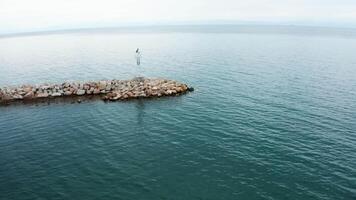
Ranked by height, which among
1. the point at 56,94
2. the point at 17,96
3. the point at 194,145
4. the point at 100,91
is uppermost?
the point at 100,91

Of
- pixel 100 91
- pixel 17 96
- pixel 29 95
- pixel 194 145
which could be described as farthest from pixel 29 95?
pixel 194 145

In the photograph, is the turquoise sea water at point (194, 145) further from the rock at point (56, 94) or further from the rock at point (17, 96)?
the rock at point (56, 94)

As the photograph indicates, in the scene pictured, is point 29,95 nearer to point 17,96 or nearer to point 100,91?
point 17,96

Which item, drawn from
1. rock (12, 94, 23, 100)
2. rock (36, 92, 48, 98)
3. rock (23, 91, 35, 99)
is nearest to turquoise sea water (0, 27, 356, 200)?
rock (12, 94, 23, 100)

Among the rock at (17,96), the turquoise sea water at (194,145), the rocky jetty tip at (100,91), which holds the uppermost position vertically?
the rocky jetty tip at (100,91)

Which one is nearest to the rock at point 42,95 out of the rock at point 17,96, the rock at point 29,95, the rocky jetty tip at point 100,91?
the rocky jetty tip at point 100,91

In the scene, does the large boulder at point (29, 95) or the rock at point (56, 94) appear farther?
the rock at point (56, 94)

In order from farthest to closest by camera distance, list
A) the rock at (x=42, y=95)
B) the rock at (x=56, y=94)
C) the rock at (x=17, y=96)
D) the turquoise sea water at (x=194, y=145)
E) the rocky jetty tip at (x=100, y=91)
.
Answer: the rock at (x=56, y=94) → the rock at (x=42, y=95) → the rocky jetty tip at (x=100, y=91) → the rock at (x=17, y=96) → the turquoise sea water at (x=194, y=145)

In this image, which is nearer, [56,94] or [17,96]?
[17,96]

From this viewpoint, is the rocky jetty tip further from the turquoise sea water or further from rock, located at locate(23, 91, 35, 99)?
the turquoise sea water

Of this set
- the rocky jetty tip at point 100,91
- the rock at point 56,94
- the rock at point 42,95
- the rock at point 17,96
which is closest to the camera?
the rock at point 17,96

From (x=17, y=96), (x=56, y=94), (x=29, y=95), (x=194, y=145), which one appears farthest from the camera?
(x=56, y=94)
